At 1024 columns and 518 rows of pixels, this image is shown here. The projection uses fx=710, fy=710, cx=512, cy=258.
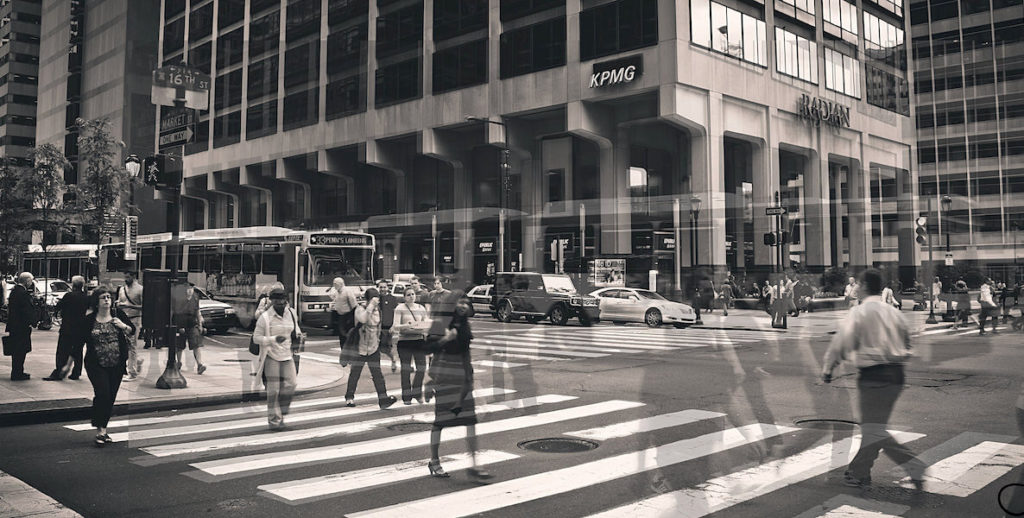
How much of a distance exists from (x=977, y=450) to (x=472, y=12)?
38.4 meters

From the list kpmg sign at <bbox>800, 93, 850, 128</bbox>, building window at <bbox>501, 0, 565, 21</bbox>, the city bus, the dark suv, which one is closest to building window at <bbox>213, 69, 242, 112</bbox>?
the city bus

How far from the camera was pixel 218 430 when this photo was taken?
872cm

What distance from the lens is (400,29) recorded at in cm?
4069

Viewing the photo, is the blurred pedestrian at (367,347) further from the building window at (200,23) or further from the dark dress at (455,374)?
the building window at (200,23)

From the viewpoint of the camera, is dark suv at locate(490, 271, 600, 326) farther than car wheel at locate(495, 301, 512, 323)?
No

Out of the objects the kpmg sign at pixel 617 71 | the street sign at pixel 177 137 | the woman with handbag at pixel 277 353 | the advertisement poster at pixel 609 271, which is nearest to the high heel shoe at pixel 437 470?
the woman with handbag at pixel 277 353

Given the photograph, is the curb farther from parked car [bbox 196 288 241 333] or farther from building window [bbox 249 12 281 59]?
parked car [bbox 196 288 241 333]

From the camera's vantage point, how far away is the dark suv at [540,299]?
26500mm

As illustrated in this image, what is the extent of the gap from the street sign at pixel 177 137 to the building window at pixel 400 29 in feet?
Answer: 84.3

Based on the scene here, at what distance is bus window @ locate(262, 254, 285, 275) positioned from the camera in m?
22.2

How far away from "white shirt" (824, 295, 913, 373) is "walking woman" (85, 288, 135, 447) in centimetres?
748

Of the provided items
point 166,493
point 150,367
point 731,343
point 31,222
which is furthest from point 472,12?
point 166,493

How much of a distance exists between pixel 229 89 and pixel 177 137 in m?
6.17

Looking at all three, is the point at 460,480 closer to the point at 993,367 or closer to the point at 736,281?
the point at 993,367
